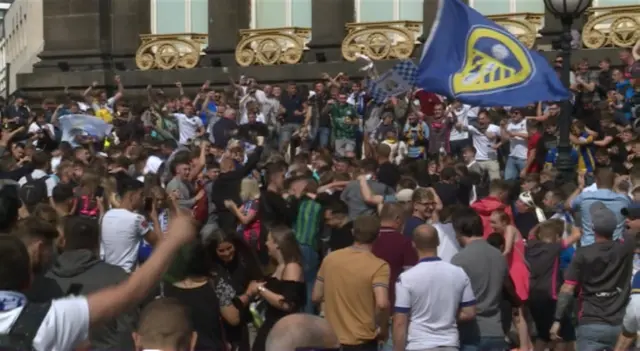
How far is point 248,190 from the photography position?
53.7 ft

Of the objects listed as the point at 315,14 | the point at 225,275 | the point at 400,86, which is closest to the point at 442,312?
the point at 225,275

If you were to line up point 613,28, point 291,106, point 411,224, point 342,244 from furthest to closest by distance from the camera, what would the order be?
point 613,28, point 291,106, point 342,244, point 411,224

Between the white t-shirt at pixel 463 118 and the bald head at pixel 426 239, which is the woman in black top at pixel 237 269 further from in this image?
the white t-shirt at pixel 463 118

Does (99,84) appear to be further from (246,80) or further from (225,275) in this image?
(225,275)

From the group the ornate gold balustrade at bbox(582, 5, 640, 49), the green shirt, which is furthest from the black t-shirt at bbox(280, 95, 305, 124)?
the ornate gold balustrade at bbox(582, 5, 640, 49)

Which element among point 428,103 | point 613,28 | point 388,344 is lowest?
point 388,344

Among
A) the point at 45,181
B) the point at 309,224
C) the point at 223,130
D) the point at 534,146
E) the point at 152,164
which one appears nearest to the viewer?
the point at 309,224

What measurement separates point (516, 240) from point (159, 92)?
70.8 feet

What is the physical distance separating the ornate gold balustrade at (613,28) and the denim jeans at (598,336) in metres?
18.0

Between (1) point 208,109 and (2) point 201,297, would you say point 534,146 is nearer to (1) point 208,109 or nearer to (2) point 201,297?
(1) point 208,109

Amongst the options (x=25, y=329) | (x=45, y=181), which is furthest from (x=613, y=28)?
(x=25, y=329)

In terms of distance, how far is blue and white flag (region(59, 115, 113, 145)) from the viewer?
24.9m

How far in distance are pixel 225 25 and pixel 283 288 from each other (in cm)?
2514

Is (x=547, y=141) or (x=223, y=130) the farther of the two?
(x=223, y=130)
